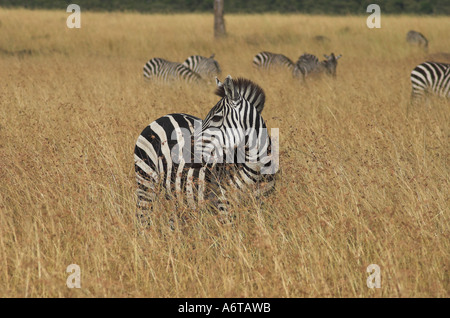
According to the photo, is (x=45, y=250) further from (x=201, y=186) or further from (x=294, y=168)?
(x=294, y=168)

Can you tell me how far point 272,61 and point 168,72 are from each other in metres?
3.03

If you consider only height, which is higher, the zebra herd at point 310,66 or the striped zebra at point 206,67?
the striped zebra at point 206,67

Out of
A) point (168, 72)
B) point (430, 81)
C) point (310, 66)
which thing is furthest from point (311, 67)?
point (430, 81)

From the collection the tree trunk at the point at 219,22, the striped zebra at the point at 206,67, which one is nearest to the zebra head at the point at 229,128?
the striped zebra at the point at 206,67

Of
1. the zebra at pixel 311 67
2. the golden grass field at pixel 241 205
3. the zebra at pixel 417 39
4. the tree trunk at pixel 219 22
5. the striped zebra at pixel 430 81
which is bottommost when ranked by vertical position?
the golden grass field at pixel 241 205

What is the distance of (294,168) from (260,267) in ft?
5.25

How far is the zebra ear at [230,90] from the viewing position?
3.82 meters

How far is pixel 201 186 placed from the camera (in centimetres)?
388

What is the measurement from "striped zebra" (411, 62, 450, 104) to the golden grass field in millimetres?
257

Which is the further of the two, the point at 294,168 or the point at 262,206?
the point at 294,168

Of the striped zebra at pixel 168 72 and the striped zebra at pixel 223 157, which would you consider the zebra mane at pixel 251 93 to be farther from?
the striped zebra at pixel 168 72

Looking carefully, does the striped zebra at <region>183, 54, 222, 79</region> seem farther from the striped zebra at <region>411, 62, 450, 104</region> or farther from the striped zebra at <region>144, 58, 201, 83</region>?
the striped zebra at <region>411, 62, 450, 104</region>

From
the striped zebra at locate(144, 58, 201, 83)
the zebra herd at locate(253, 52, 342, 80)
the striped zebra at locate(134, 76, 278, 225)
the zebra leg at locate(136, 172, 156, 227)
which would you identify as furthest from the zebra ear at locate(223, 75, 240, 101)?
the zebra herd at locate(253, 52, 342, 80)
